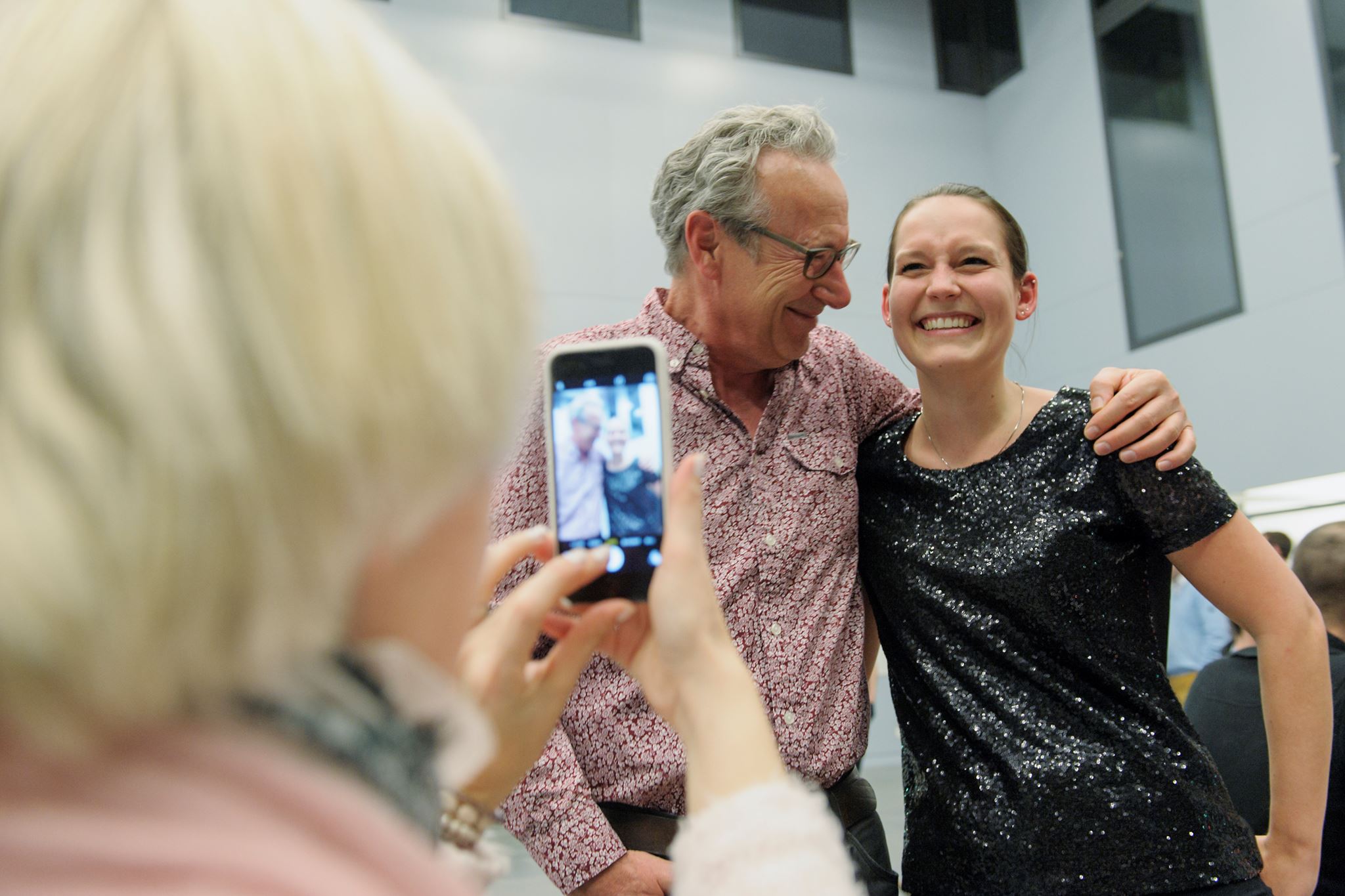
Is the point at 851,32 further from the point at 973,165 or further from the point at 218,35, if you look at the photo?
the point at 218,35

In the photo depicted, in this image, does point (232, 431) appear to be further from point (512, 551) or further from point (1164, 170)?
point (1164, 170)

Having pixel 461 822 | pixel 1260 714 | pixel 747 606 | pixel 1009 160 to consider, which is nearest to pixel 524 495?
pixel 747 606

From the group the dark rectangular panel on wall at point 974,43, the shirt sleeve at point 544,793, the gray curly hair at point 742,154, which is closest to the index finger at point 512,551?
the shirt sleeve at point 544,793

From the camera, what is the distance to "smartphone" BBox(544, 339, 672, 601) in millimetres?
979

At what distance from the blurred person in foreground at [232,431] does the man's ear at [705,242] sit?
1.40 metres

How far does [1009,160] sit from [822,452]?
26.4ft

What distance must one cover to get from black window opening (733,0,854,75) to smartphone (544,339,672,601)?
7848 millimetres

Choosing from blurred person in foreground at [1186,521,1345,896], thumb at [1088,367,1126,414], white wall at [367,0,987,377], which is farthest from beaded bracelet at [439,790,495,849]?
white wall at [367,0,987,377]

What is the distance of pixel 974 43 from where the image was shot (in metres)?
9.14

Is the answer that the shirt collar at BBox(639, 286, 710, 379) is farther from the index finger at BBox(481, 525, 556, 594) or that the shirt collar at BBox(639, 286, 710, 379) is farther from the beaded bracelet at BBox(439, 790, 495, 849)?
the beaded bracelet at BBox(439, 790, 495, 849)

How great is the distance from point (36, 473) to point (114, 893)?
16 centimetres

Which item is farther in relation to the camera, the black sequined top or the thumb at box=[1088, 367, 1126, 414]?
the thumb at box=[1088, 367, 1126, 414]

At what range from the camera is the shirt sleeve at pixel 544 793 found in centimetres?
142

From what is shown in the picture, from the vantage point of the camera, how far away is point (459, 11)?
750 centimetres
